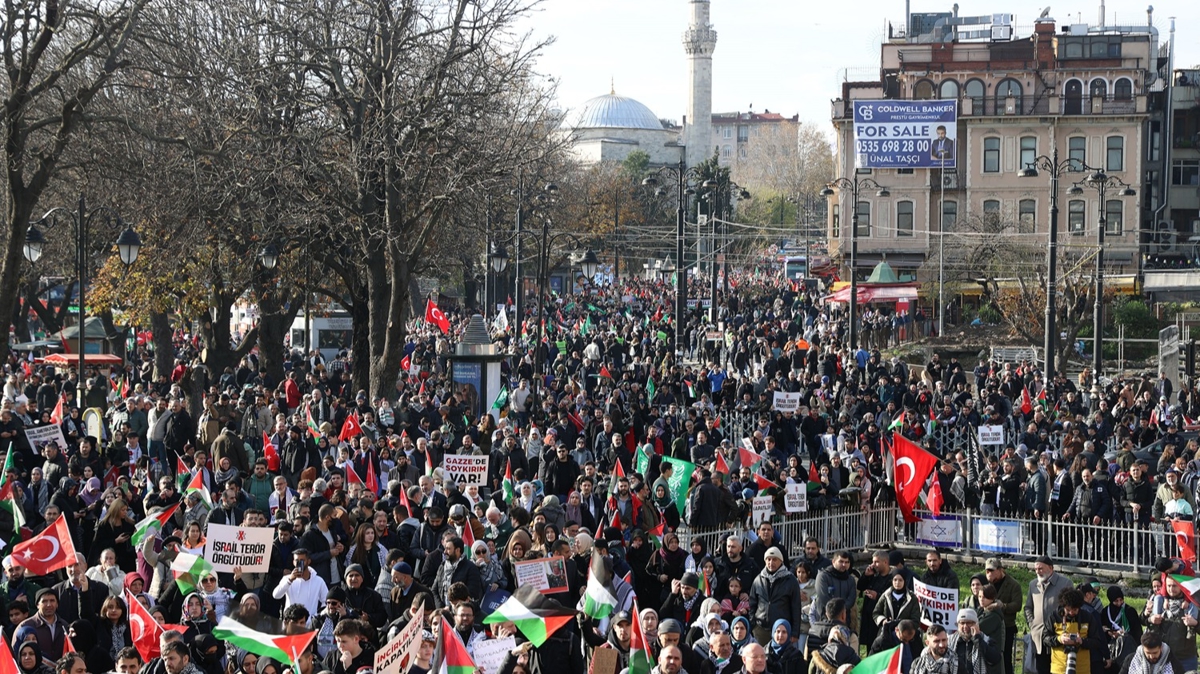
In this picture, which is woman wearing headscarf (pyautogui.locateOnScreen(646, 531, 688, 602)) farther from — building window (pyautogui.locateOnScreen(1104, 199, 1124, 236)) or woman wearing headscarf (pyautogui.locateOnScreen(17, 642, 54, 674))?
building window (pyautogui.locateOnScreen(1104, 199, 1124, 236))

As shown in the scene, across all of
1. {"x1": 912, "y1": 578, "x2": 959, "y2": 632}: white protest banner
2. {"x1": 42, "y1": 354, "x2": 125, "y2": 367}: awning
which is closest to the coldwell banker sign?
{"x1": 42, "y1": 354, "x2": 125, "y2": 367}: awning

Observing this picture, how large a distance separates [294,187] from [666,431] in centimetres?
832

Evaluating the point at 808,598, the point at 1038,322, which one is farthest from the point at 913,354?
the point at 808,598

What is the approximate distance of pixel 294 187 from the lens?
89.7ft

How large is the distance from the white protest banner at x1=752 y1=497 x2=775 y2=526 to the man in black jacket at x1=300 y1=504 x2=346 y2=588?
4.79m

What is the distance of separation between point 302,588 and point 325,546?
4.54ft

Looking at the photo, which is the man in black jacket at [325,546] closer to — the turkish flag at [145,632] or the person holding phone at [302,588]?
the person holding phone at [302,588]

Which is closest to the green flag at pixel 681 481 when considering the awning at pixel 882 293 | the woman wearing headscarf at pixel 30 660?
the woman wearing headscarf at pixel 30 660

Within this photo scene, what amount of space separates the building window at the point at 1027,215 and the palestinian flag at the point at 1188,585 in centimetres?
5146

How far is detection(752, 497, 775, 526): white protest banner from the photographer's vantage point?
1644 cm

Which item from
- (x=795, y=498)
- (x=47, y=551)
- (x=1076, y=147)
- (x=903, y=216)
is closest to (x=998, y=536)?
(x=795, y=498)

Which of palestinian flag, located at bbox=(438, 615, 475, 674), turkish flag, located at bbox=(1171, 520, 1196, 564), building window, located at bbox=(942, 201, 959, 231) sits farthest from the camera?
building window, located at bbox=(942, 201, 959, 231)

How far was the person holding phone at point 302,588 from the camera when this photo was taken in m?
11.9

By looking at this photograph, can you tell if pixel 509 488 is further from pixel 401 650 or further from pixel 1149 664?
pixel 1149 664
